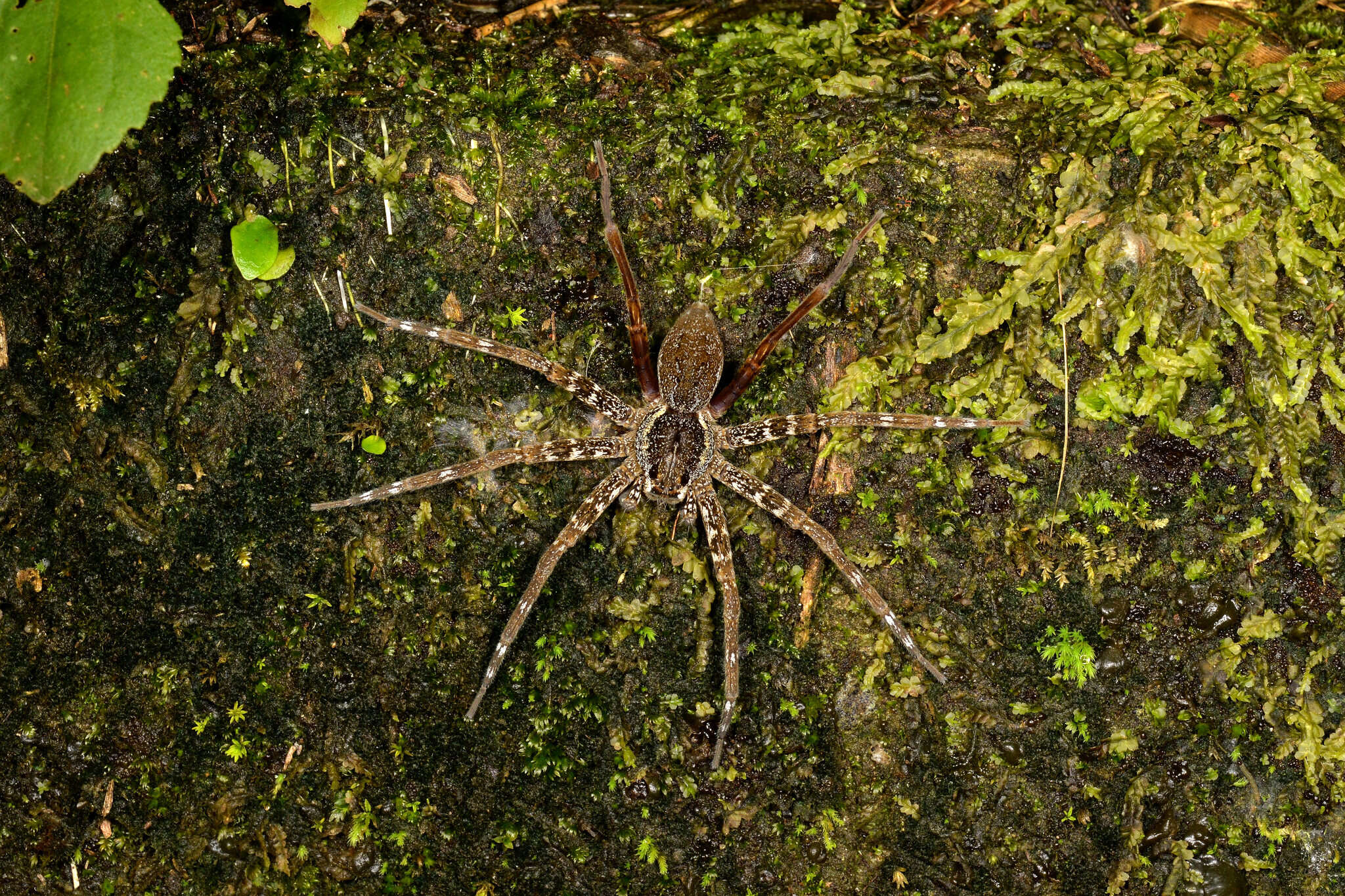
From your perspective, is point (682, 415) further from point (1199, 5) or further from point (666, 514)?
point (1199, 5)

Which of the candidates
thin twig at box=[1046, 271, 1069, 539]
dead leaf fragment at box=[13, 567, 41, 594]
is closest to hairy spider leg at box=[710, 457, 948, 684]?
thin twig at box=[1046, 271, 1069, 539]

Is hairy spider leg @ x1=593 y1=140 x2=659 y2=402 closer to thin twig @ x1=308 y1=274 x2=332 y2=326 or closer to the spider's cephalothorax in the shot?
the spider's cephalothorax

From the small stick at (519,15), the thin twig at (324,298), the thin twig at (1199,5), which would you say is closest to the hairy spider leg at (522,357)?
the thin twig at (324,298)

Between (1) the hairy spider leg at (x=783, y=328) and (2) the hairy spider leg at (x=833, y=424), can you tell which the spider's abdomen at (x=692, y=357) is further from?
(2) the hairy spider leg at (x=833, y=424)

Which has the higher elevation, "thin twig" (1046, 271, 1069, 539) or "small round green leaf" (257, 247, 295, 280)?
"small round green leaf" (257, 247, 295, 280)

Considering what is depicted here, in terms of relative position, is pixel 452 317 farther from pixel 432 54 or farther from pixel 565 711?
pixel 565 711

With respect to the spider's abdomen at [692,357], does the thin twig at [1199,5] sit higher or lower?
higher
